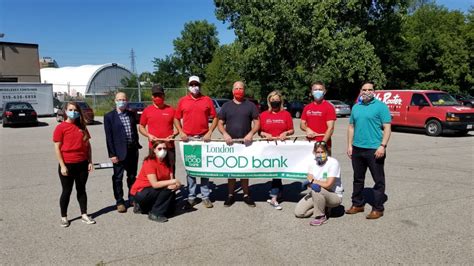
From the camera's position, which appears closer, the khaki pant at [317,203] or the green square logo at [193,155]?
the khaki pant at [317,203]

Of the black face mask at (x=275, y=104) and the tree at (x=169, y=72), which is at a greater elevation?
the tree at (x=169, y=72)

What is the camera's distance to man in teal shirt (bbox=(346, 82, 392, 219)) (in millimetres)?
5324

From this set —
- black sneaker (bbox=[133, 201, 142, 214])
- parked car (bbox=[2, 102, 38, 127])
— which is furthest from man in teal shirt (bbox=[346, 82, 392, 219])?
parked car (bbox=[2, 102, 38, 127])

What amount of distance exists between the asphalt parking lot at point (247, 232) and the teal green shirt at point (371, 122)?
3.60 ft

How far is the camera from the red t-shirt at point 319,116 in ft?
19.1

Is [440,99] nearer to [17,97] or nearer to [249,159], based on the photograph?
[249,159]

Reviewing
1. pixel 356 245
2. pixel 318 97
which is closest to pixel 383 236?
pixel 356 245

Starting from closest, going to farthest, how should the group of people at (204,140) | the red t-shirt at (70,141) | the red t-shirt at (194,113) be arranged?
the red t-shirt at (70,141) → the group of people at (204,140) → the red t-shirt at (194,113)

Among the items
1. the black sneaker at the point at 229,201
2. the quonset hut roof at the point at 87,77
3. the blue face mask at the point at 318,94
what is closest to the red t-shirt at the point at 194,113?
the black sneaker at the point at 229,201

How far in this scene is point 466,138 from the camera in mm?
14891

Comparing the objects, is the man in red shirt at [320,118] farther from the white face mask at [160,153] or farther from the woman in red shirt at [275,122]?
the white face mask at [160,153]

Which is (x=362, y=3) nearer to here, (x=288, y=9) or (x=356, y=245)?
(x=288, y=9)

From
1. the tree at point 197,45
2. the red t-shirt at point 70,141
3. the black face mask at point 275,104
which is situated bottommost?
the red t-shirt at point 70,141

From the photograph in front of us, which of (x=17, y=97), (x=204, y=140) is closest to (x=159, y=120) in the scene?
(x=204, y=140)
